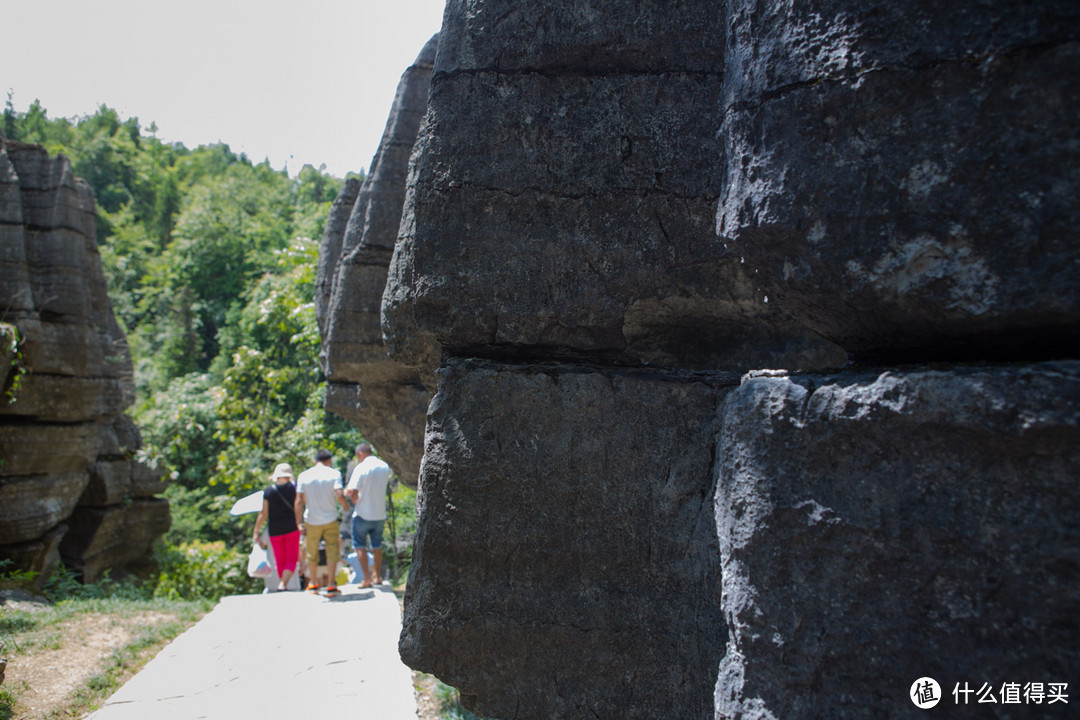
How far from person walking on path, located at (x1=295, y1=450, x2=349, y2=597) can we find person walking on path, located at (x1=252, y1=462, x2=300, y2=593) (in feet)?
0.58

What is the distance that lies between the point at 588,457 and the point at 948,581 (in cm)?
79

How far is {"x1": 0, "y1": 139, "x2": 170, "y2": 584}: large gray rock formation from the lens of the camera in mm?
8578

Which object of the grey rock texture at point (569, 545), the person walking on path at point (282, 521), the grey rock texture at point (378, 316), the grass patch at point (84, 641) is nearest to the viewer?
the grey rock texture at point (569, 545)

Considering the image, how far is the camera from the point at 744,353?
1.96 m

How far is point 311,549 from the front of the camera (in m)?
7.08

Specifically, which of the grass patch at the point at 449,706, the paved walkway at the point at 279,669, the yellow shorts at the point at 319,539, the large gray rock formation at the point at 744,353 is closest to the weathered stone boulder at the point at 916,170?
the large gray rock formation at the point at 744,353

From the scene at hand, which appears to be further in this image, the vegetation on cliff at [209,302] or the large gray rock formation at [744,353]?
the vegetation on cliff at [209,302]

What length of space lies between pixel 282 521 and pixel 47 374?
401 centimetres

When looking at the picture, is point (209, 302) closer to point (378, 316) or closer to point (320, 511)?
point (320, 511)

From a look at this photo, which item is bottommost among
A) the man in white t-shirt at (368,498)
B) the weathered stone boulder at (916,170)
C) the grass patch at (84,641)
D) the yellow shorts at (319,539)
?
the grass patch at (84,641)

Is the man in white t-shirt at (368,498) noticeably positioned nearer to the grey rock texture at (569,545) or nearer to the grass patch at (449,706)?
the grass patch at (449,706)
